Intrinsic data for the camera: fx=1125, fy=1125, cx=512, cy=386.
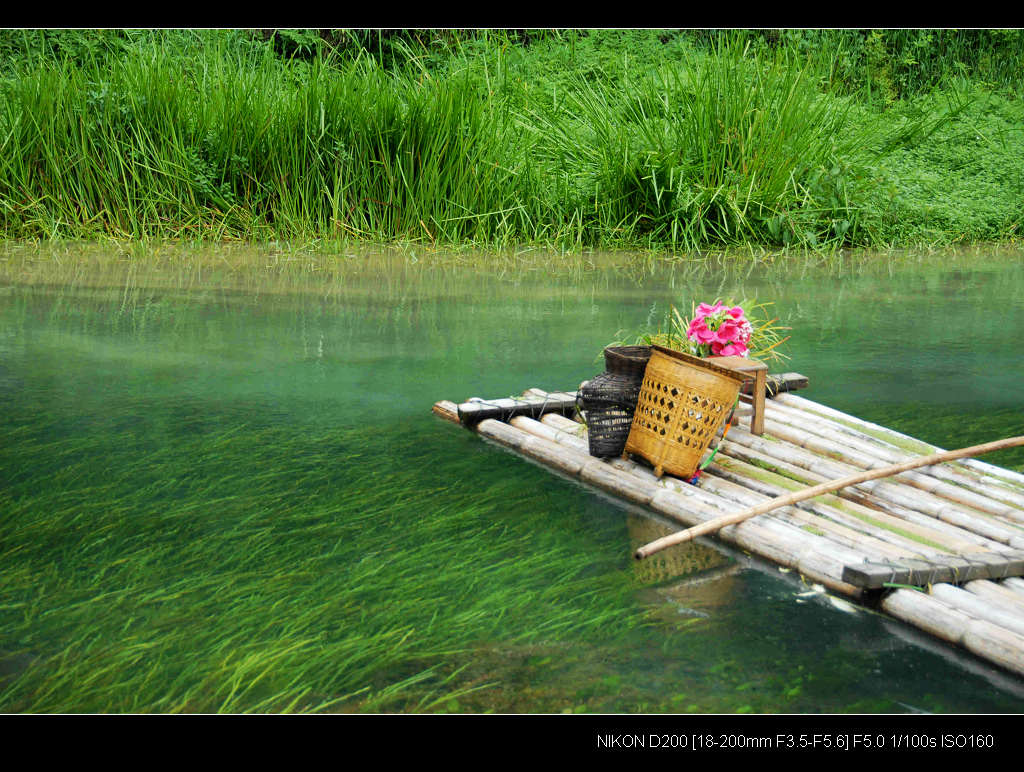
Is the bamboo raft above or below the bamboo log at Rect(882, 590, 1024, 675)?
below

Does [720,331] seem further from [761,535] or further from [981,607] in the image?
[981,607]

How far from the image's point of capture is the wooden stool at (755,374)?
3664 millimetres

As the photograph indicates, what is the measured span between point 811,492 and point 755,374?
73 cm

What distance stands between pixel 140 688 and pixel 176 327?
12.2ft

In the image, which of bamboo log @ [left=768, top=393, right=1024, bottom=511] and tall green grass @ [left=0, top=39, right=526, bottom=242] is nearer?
bamboo log @ [left=768, top=393, right=1024, bottom=511]

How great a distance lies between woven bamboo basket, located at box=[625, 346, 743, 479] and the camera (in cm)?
336

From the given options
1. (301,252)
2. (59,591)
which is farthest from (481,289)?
(59,591)

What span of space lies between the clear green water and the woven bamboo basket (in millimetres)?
277

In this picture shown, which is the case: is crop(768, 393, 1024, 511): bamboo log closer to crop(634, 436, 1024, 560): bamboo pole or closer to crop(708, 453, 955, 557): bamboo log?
crop(634, 436, 1024, 560): bamboo pole

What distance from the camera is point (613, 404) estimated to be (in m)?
3.62

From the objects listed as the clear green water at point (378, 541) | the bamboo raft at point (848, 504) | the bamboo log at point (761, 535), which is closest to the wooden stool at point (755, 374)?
the bamboo raft at point (848, 504)

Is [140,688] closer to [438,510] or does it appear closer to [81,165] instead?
[438,510]

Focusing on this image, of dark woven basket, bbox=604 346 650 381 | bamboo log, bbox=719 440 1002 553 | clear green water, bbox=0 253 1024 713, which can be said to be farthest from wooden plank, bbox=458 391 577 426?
bamboo log, bbox=719 440 1002 553

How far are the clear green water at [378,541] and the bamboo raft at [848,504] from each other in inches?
3.1
